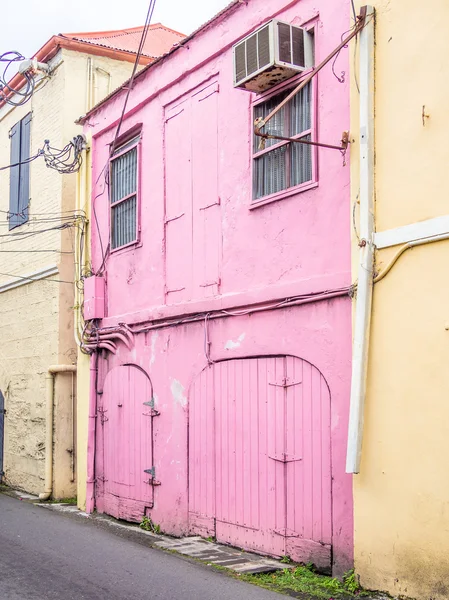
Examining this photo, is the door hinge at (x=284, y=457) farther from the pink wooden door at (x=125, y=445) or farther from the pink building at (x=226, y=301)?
the pink wooden door at (x=125, y=445)

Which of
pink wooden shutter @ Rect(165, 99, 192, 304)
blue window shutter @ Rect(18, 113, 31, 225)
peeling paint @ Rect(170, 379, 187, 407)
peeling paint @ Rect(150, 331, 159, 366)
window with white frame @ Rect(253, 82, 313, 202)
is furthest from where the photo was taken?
blue window shutter @ Rect(18, 113, 31, 225)

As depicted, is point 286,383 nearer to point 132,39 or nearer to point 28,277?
point 28,277

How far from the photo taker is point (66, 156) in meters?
13.3

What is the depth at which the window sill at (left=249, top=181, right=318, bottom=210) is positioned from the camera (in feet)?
26.2

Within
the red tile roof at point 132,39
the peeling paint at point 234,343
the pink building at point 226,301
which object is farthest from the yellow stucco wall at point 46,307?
the peeling paint at point 234,343

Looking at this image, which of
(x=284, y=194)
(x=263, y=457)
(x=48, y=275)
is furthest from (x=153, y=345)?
(x=48, y=275)

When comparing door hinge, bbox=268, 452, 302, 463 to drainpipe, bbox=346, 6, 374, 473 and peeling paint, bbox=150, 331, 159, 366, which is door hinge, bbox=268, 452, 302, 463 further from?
peeling paint, bbox=150, 331, 159, 366

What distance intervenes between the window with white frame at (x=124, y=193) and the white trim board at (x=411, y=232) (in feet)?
15.8

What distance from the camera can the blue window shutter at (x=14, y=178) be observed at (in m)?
15.2

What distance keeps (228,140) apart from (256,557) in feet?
15.6

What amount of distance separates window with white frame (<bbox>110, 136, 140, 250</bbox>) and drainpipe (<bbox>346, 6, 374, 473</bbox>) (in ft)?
15.1

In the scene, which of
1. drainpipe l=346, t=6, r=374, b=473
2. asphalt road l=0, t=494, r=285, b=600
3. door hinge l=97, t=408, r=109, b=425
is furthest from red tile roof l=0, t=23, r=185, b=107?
asphalt road l=0, t=494, r=285, b=600

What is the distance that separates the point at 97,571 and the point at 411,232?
14.6ft

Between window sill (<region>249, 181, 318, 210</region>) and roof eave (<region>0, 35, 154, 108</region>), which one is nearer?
window sill (<region>249, 181, 318, 210</region>)
